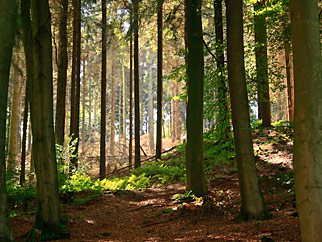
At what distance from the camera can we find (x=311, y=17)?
9.48ft

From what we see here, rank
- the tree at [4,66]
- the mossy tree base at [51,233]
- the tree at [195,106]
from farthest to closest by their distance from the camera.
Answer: the tree at [195,106]
the mossy tree base at [51,233]
the tree at [4,66]

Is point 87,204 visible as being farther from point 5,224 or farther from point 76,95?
point 76,95

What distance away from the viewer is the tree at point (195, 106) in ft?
25.0

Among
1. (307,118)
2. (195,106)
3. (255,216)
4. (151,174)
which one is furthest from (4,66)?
(151,174)

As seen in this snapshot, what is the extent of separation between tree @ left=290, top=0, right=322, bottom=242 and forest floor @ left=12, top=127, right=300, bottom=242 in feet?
3.13

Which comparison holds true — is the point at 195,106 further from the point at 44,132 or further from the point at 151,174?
the point at 151,174

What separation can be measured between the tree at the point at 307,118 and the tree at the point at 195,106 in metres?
4.84

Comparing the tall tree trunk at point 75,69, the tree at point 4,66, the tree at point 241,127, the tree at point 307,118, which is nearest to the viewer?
the tree at point 307,118

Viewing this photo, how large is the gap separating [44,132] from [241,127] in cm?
360

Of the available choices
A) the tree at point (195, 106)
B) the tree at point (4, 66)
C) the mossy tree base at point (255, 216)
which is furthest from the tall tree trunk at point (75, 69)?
the tree at point (4, 66)

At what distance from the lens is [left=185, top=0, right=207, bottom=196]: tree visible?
25.0 ft

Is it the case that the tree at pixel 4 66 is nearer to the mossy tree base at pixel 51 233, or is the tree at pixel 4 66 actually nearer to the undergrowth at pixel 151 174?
the mossy tree base at pixel 51 233

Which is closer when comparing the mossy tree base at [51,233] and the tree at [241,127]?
the mossy tree base at [51,233]

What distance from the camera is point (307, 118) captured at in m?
2.77
